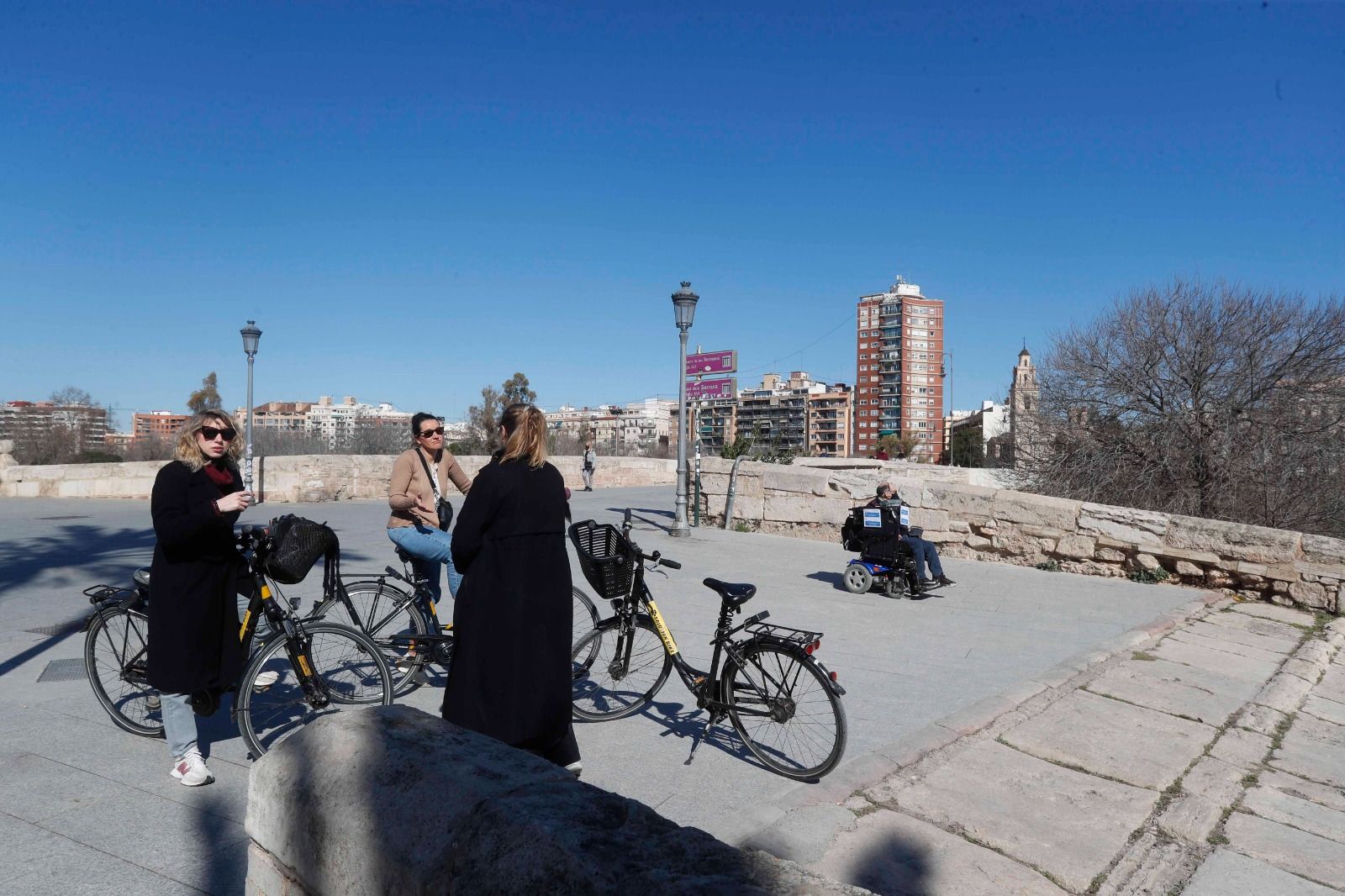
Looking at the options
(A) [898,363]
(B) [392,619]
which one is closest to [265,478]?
(B) [392,619]

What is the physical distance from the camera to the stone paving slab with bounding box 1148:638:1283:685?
6383 millimetres

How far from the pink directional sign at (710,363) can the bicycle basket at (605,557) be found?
420 inches

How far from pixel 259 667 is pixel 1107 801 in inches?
154

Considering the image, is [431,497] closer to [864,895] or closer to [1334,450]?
[864,895]

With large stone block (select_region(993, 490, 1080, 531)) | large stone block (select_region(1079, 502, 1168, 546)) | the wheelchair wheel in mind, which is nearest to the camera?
the wheelchair wheel

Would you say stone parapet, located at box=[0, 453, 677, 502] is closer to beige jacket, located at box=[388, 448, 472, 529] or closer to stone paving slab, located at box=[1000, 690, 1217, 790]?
beige jacket, located at box=[388, 448, 472, 529]

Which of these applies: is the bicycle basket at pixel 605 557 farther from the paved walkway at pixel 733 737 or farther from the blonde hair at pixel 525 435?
the blonde hair at pixel 525 435

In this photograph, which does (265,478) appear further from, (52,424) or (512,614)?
(52,424)

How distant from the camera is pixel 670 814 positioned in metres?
3.65

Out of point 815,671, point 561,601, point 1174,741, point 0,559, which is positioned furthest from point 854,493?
point 0,559

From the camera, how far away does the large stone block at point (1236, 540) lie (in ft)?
30.1

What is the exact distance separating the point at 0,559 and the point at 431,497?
774cm

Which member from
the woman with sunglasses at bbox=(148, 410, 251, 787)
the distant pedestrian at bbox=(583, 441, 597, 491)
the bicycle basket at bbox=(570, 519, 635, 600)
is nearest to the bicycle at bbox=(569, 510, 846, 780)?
the bicycle basket at bbox=(570, 519, 635, 600)

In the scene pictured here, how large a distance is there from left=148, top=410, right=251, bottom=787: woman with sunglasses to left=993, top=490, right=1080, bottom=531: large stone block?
971cm
